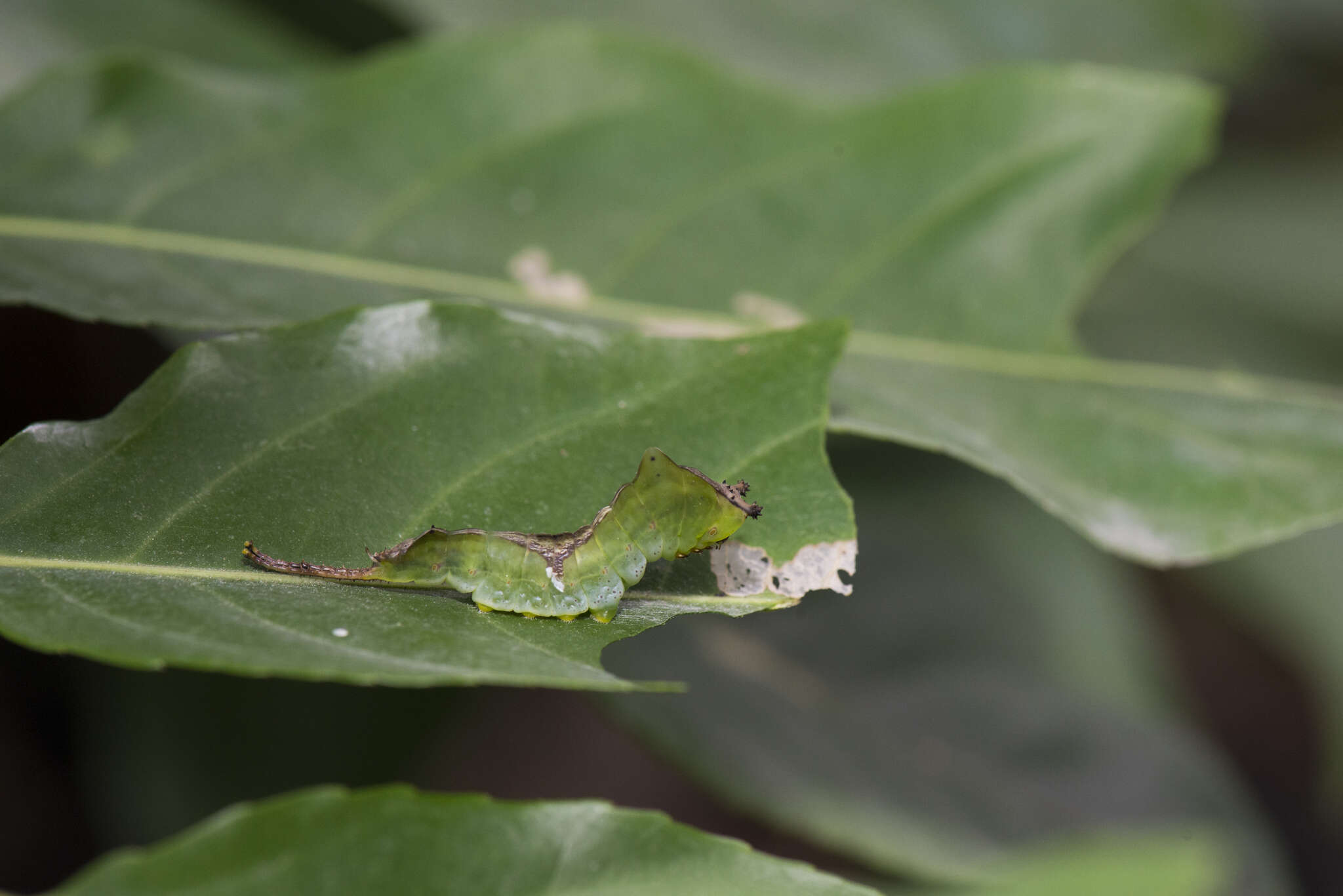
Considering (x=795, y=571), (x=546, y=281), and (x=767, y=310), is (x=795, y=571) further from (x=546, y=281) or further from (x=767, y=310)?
(x=546, y=281)

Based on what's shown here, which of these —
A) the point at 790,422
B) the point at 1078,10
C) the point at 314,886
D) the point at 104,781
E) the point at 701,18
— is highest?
the point at 1078,10

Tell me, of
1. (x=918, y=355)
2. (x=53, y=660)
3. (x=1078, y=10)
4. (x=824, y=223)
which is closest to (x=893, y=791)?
(x=918, y=355)

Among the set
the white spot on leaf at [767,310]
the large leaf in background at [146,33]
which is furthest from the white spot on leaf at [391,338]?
the large leaf in background at [146,33]

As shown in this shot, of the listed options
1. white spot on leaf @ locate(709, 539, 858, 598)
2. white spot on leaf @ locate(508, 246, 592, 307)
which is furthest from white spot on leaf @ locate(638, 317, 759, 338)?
white spot on leaf @ locate(709, 539, 858, 598)

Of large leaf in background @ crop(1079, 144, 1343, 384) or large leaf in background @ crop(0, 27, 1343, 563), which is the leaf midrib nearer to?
large leaf in background @ crop(0, 27, 1343, 563)

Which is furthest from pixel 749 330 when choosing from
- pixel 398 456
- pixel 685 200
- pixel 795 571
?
pixel 398 456

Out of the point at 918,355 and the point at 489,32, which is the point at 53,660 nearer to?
the point at 489,32

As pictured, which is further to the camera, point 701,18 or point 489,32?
point 701,18
